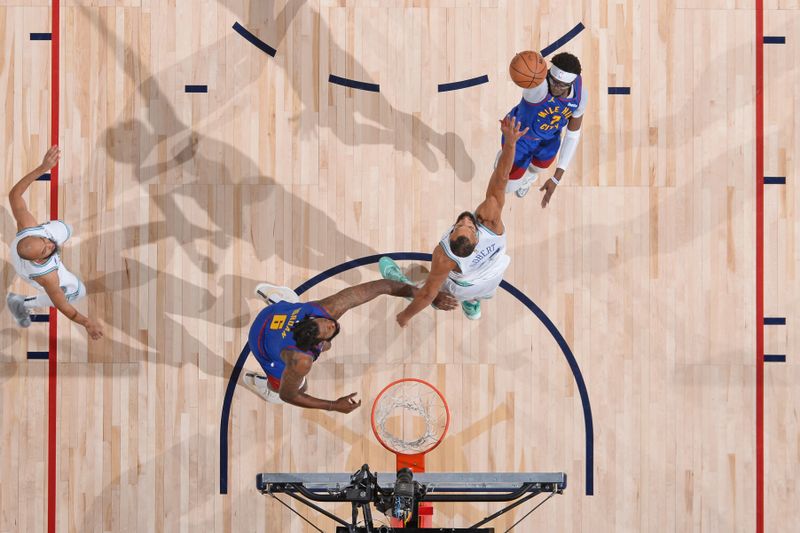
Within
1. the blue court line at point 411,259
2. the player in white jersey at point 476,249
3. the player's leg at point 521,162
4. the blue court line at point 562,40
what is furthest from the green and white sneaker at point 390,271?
the blue court line at point 562,40

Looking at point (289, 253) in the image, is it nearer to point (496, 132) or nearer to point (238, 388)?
point (238, 388)

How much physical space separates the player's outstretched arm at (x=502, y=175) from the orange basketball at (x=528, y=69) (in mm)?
339

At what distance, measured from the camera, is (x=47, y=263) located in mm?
6680

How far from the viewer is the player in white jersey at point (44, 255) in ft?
21.3

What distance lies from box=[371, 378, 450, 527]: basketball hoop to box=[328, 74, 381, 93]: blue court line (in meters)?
3.06

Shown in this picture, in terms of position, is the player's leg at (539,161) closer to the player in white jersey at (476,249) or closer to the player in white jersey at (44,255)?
the player in white jersey at (476,249)

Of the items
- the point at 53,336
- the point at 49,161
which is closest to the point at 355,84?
the point at 49,161

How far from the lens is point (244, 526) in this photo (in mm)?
7617

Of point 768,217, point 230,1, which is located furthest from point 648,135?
point 230,1

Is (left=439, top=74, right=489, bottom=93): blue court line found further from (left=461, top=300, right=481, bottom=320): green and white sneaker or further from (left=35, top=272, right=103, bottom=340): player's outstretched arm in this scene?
(left=35, top=272, right=103, bottom=340): player's outstretched arm

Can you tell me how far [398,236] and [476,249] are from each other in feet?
5.12

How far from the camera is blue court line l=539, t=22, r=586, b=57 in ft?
25.6

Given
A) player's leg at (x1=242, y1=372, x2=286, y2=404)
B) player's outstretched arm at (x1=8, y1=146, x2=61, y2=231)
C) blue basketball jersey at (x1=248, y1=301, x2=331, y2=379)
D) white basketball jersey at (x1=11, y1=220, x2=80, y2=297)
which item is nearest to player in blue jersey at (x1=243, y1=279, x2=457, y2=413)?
blue basketball jersey at (x1=248, y1=301, x2=331, y2=379)

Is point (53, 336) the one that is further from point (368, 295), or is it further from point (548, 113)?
point (548, 113)
